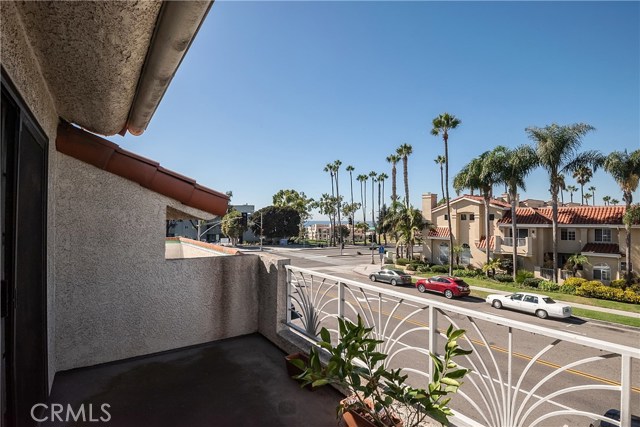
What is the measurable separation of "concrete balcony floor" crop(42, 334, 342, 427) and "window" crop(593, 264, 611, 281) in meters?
27.2

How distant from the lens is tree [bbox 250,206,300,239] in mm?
59031

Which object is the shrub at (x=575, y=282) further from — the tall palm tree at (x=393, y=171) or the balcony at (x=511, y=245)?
the tall palm tree at (x=393, y=171)

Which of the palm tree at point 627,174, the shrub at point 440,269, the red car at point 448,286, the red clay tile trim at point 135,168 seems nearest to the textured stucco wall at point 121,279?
the red clay tile trim at point 135,168

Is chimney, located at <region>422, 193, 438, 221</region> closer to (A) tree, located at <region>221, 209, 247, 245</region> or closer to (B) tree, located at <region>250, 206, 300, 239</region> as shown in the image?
(A) tree, located at <region>221, 209, 247, 245</region>

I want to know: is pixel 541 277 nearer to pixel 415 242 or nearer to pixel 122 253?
pixel 415 242

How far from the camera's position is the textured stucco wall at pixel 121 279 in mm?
3637

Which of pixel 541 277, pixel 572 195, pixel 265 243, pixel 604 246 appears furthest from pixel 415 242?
pixel 572 195

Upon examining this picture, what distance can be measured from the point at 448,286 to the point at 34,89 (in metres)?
20.4

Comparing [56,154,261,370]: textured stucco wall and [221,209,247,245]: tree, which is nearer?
[56,154,261,370]: textured stucco wall

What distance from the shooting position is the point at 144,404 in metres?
3.01

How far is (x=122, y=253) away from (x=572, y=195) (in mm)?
100393

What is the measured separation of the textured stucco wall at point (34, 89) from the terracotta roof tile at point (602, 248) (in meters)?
29.7

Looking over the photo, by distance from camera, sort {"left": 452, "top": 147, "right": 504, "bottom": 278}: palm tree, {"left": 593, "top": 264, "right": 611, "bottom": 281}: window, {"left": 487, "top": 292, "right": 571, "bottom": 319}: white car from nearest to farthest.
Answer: {"left": 487, "top": 292, "right": 571, "bottom": 319}: white car, {"left": 593, "top": 264, "right": 611, "bottom": 281}: window, {"left": 452, "top": 147, "right": 504, "bottom": 278}: palm tree
